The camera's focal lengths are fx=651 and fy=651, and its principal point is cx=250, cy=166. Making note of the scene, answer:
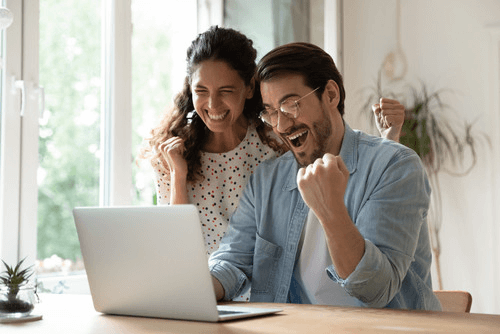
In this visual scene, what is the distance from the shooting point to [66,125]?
2973mm

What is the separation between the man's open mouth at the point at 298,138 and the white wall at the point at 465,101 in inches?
99.4

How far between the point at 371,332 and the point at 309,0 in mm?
3382

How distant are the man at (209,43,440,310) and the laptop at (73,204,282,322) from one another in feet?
0.82

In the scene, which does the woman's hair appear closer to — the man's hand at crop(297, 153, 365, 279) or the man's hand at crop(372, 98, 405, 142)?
the man's hand at crop(372, 98, 405, 142)

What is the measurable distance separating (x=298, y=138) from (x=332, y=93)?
0.16m

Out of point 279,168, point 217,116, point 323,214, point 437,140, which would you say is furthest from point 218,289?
point 437,140

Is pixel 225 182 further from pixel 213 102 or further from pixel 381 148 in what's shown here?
pixel 381 148

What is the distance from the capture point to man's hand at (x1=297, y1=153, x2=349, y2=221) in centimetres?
139

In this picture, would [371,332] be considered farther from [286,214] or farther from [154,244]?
[286,214]

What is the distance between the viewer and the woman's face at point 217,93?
2115 mm

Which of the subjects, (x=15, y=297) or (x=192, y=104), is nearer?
(x=15, y=297)

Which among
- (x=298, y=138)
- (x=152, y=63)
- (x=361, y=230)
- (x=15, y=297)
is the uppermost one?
(x=152, y=63)

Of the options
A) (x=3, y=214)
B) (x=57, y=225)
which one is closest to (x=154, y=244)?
(x=3, y=214)

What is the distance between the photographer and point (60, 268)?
2.95 metres
